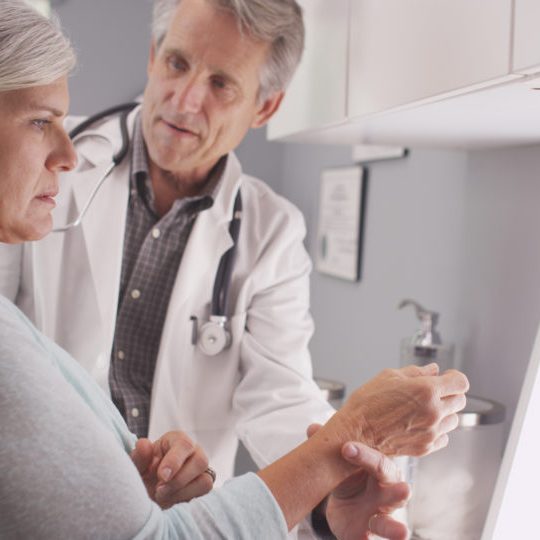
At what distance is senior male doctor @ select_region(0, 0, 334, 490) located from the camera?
163 centimetres

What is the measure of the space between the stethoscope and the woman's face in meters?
0.56

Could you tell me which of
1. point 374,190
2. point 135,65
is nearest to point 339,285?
point 374,190

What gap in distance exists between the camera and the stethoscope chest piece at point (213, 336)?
1.65 m

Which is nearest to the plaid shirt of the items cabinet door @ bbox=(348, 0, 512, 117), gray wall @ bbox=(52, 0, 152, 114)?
cabinet door @ bbox=(348, 0, 512, 117)

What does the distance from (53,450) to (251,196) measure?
3.80 ft

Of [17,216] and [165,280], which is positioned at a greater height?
[17,216]

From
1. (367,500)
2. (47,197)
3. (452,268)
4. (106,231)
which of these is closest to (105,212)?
(106,231)

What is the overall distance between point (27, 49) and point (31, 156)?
0.39ft

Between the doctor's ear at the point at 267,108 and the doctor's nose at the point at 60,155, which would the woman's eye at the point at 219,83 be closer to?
the doctor's ear at the point at 267,108

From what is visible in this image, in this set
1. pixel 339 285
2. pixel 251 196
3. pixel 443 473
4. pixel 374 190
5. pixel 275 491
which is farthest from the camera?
pixel 339 285

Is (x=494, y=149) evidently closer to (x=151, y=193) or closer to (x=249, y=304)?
(x=249, y=304)

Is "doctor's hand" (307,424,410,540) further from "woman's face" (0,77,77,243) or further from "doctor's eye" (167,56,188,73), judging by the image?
"doctor's eye" (167,56,188,73)

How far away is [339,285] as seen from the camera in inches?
99.7

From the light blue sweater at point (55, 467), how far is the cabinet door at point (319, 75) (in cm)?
84
